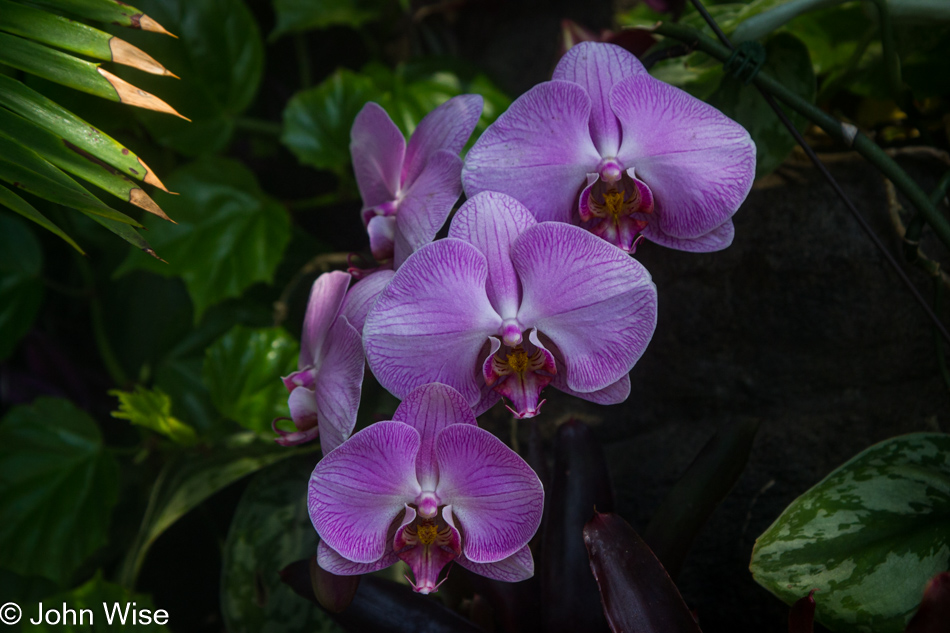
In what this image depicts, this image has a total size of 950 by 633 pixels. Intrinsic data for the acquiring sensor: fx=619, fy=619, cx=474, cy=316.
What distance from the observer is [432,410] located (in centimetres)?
51

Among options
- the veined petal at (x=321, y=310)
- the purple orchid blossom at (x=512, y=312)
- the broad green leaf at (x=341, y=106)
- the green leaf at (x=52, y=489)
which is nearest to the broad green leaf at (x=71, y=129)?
the veined petal at (x=321, y=310)

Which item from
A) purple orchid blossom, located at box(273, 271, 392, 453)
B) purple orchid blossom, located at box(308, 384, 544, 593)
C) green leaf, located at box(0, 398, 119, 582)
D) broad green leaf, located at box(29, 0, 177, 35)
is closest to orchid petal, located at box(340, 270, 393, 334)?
purple orchid blossom, located at box(273, 271, 392, 453)

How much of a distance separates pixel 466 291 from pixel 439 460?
0.48ft

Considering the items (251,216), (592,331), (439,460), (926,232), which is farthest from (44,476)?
(926,232)

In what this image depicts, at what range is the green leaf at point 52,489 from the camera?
958 mm

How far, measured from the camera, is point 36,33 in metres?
0.61

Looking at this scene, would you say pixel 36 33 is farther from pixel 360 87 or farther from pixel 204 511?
pixel 204 511

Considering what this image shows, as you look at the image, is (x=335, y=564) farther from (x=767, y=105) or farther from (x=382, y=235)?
(x=767, y=105)

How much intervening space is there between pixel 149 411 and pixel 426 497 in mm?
550

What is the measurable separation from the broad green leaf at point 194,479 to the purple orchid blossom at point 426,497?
1.18 feet

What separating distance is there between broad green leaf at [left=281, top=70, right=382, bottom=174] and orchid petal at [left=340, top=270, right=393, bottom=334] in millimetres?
579

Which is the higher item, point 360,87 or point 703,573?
point 360,87

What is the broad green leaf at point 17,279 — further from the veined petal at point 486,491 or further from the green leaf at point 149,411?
the veined petal at point 486,491

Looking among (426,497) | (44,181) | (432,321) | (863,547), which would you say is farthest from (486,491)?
(44,181)
